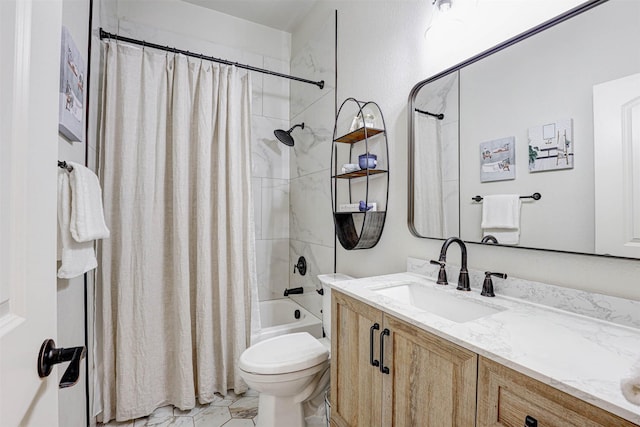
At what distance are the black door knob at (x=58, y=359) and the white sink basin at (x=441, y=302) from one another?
2.99 ft

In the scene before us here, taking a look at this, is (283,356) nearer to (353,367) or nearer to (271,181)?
(353,367)

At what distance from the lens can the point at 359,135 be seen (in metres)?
1.71

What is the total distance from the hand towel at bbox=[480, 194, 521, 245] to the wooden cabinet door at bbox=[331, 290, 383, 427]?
0.55m

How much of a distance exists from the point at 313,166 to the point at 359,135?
0.70 m

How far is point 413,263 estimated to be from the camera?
143 centimetres

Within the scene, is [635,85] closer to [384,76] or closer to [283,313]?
[384,76]

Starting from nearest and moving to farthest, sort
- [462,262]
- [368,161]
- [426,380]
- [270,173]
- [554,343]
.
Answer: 1. [554,343]
2. [426,380]
3. [462,262]
4. [368,161]
5. [270,173]

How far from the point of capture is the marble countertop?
20.5 inches

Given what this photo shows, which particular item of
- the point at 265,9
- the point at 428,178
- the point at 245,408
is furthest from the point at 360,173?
the point at 265,9

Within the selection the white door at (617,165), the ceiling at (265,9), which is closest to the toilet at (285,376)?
the white door at (617,165)

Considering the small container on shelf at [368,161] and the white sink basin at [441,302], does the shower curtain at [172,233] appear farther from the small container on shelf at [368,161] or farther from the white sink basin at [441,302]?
the white sink basin at [441,302]

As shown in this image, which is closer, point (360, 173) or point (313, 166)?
point (360, 173)

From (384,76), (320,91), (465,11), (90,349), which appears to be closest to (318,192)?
(320,91)

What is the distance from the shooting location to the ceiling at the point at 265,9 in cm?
234
